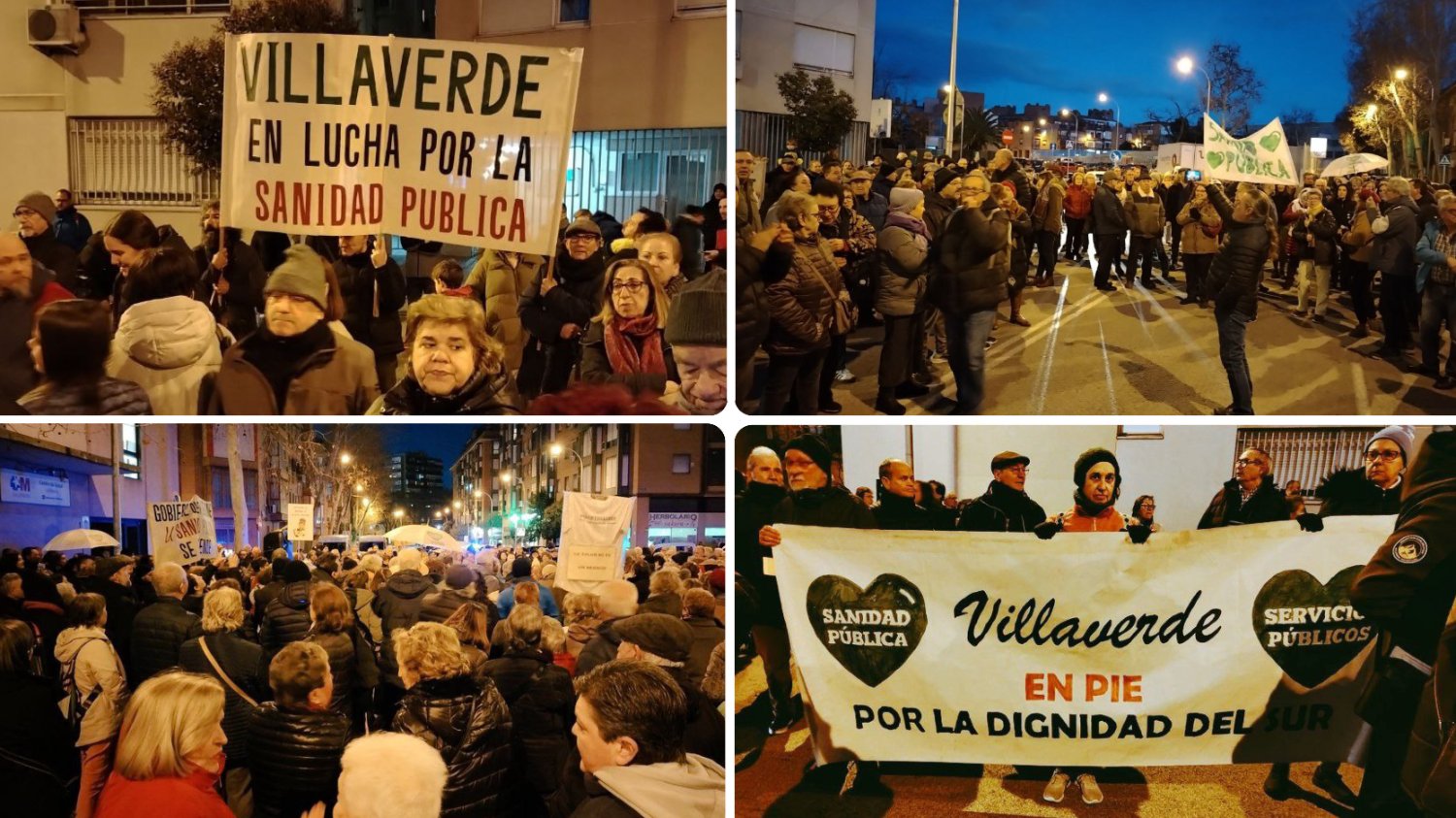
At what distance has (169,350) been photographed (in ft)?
10.5

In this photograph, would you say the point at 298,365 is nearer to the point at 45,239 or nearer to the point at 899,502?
the point at 45,239

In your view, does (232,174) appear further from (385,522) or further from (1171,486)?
(1171,486)

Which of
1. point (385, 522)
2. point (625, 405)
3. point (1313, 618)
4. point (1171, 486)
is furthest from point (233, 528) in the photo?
point (1313, 618)

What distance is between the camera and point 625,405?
3.23 metres

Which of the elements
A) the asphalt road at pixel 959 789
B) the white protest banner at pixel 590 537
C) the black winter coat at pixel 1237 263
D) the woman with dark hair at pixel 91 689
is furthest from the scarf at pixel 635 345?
the woman with dark hair at pixel 91 689

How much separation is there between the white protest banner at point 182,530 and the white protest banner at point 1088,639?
1.57m

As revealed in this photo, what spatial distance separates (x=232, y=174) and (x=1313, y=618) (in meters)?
3.08

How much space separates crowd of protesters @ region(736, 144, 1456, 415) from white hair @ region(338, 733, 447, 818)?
4.27 ft

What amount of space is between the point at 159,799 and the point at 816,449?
1.98m

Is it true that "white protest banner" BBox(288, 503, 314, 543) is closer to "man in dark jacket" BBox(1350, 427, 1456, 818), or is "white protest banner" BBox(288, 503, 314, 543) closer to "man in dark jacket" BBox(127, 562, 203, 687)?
"man in dark jacket" BBox(127, 562, 203, 687)

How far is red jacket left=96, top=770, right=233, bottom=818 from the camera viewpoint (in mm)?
3152

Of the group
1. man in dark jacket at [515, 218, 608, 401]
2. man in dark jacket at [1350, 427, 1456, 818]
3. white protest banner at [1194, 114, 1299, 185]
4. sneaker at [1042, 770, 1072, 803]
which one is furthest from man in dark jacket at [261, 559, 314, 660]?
man in dark jacket at [1350, 427, 1456, 818]

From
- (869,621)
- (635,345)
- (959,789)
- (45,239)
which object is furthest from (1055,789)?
(45,239)

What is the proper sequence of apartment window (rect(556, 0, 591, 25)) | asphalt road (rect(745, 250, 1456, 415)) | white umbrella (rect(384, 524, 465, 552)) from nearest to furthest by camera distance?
asphalt road (rect(745, 250, 1456, 415))
apartment window (rect(556, 0, 591, 25))
white umbrella (rect(384, 524, 465, 552))
